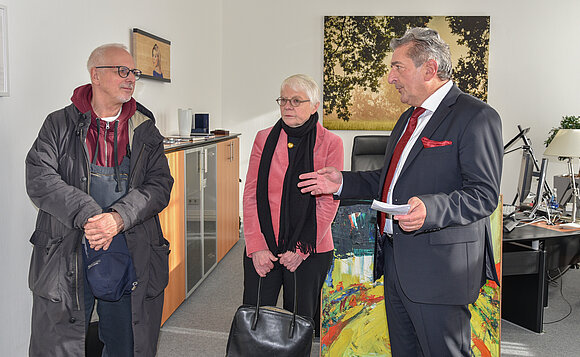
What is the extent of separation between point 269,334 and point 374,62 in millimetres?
4950

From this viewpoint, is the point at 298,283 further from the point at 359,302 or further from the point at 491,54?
the point at 491,54

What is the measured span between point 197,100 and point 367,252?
11.2 feet

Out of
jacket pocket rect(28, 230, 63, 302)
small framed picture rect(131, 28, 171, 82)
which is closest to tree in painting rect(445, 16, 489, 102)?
small framed picture rect(131, 28, 171, 82)

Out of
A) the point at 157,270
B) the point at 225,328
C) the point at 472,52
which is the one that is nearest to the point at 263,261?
the point at 157,270

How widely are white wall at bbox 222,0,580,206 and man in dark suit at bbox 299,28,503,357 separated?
479 cm

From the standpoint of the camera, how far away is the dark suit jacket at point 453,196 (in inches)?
66.6

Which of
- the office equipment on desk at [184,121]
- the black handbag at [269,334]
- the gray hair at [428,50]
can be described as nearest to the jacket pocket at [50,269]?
the black handbag at [269,334]

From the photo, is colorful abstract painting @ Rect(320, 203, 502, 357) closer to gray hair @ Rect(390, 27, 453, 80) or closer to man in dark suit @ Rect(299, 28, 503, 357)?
man in dark suit @ Rect(299, 28, 503, 357)

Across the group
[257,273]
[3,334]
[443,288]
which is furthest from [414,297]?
[3,334]

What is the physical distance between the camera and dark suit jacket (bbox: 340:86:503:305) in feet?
5.55

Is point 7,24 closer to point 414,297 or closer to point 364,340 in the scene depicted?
point 414,297

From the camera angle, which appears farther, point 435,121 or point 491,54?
point 491,54

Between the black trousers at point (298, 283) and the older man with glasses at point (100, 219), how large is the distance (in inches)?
15.8

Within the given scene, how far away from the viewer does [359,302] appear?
2814mm
